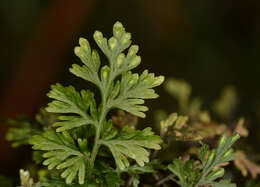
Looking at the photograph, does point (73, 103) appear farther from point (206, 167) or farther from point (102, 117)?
point (206, 167)

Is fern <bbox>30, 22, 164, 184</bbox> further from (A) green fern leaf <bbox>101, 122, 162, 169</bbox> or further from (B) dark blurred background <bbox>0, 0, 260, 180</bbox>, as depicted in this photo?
(B) dark blurred background <bbox>0, 0, 260, 180</bbox>

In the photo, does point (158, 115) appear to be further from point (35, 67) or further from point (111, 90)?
point (35, 67)

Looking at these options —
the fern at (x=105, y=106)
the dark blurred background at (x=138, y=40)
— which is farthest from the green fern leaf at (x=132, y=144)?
the dark blurred background at (x=138, y=40)

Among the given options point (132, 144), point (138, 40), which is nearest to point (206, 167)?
point (132, 144)

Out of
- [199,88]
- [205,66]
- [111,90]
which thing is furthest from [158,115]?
[205,66]

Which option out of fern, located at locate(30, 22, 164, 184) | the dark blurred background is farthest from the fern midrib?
the dark blurred background

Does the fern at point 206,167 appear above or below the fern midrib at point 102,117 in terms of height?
below

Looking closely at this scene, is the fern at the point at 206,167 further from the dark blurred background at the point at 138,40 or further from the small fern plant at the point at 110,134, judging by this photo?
the dark blurred background at the point at 138,40
